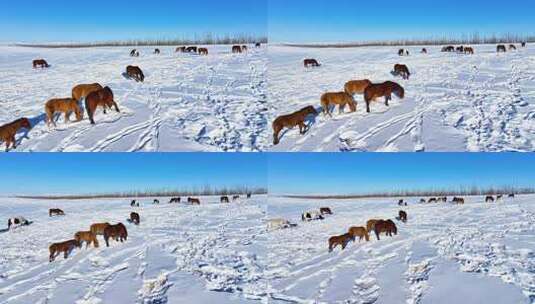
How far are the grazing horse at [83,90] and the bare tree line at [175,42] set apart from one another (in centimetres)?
18

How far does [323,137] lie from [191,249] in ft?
2.38

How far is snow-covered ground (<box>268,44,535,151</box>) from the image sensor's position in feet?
6.61

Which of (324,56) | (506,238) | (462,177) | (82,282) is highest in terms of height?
(324,56)

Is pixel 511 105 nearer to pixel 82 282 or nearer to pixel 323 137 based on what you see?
pixel 323 137

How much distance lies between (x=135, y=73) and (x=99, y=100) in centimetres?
19

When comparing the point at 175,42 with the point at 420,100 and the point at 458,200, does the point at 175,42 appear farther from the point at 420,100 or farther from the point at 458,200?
the point at 458,200

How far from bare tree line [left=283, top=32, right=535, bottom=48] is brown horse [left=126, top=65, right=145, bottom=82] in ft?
2.03

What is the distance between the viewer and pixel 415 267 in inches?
82.3

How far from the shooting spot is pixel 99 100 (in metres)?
2.02

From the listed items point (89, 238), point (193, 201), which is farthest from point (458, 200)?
point (89, 238)

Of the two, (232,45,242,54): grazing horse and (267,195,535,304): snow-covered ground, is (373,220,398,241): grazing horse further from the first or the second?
(232,45,242,54): grazing horse

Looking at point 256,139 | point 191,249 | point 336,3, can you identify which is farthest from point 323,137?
point 191,249

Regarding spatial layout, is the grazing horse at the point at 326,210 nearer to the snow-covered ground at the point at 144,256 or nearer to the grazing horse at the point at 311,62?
the snow-covered ground at the point at 144,256

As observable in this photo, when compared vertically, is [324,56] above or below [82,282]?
above
